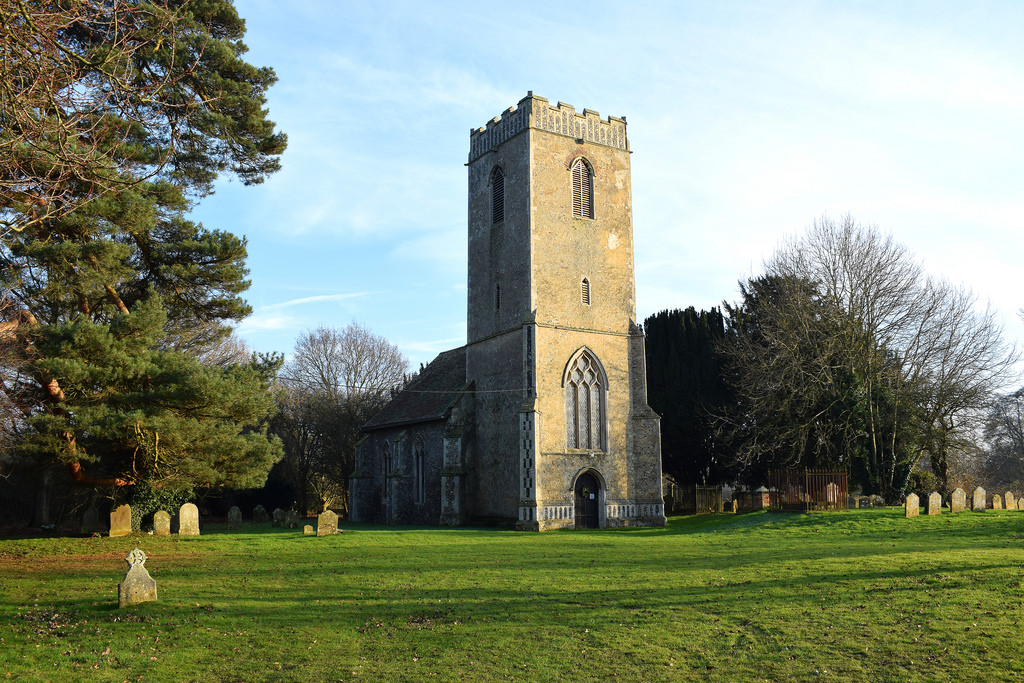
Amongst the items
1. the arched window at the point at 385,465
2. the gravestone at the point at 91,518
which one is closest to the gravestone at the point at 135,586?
the gravestone at the point at 91,518

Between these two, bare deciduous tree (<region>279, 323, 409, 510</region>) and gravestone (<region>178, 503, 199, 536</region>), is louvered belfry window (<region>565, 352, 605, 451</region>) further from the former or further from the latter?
bare deciduous tree (<region>279, 323, 409, 510</region>)

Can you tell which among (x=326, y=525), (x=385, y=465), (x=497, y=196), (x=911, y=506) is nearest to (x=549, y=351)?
(x=497, y=196)

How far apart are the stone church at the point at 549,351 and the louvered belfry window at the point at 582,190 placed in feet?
0.17

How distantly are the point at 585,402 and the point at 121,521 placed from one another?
599 inches

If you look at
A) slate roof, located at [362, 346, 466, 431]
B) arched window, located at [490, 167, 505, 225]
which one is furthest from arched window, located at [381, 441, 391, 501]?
arched window, located at [490, 167, 505, 225]

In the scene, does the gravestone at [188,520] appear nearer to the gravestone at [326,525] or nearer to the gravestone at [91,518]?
the gravestone at [326,525]

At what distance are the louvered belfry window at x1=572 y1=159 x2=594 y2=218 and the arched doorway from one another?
9.79 m

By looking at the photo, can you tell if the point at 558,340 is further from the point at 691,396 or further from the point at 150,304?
the point at 150,304

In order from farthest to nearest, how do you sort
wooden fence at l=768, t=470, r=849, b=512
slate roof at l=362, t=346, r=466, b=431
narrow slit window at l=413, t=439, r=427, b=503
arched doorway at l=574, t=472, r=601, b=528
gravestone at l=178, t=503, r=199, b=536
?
narrow slit window at l=413, t=439, r=427, b=503
slate roof at l=362, t=346, r=466, b=431
arched doorway at l=574, t=472, r=601, b=528
wooden fence at l=768, t=470, r=849, b=512
gravestone at l=178, t=503, r=199, b=536

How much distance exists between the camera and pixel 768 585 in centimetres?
1197

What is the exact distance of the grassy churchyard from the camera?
26.5 feet

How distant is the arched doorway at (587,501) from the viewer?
27147 mm

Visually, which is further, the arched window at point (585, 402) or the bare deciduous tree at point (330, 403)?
the bare deciduous tree at point (330, 403)

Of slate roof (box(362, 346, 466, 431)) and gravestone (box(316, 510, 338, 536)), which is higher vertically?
slate roof (box(362, 346, 466, 431))
